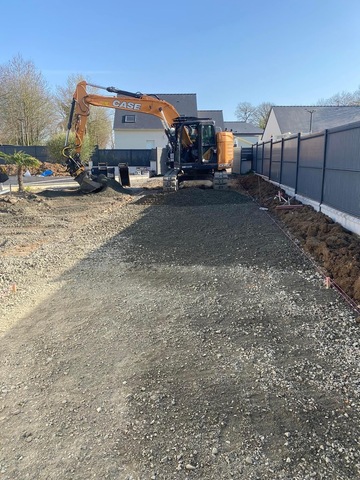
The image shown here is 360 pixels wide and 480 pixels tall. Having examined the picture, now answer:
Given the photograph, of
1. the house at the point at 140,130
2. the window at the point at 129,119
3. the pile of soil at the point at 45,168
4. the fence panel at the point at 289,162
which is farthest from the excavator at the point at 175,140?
the window at the point at 129,119

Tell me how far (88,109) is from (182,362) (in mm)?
15062

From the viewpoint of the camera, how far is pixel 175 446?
2.56 metres

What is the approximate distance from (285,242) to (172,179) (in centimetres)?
902

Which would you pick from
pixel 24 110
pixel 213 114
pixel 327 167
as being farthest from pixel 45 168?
pixel 327 167

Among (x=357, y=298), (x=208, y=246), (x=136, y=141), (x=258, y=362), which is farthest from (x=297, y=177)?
(x=136, y=141)

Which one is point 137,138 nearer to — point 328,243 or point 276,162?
point 276,162

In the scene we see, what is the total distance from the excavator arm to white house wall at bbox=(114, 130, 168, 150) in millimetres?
27257

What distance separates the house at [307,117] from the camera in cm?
3728

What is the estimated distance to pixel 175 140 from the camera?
54.4 ft

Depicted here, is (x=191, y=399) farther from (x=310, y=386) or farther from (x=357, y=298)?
(x=357, y=298)

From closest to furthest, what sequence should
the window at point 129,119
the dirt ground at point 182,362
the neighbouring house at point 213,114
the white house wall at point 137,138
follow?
the dirt ground at point 182,362 → the white house wall at point 137,138 → the window at point 129,119 → the neighbouring house at point 213,114

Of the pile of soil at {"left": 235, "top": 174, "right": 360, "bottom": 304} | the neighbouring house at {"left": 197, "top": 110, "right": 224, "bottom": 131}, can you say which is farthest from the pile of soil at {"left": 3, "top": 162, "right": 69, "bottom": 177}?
the pile of soil at {"left": 235, "top": 174, "right": 360, "bottom": 304}

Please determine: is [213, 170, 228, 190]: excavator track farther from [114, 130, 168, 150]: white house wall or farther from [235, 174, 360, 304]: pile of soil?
[114, 130, 168, 150]: white house wall

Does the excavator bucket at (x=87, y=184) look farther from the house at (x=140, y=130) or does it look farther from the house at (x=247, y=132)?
the house at (x=247, y=132)
